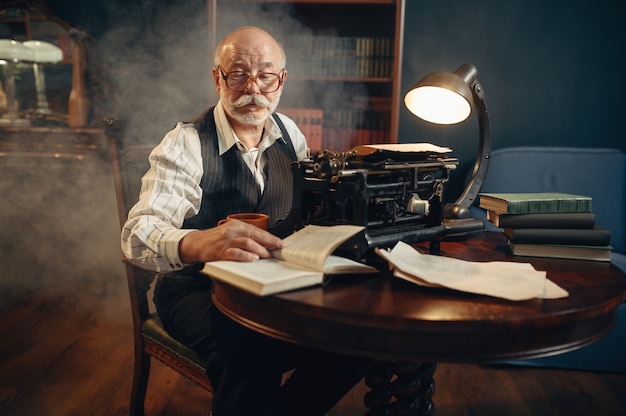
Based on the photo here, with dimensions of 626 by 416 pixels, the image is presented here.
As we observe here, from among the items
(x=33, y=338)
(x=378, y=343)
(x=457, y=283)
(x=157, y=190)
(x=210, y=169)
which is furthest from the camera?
(x=33, y=338)

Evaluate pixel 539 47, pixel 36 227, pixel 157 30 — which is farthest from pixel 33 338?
pixel 539 47

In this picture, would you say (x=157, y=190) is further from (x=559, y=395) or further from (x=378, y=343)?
(x=559, y=395)

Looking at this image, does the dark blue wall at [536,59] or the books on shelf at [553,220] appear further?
the dark blue wall at [536,59]

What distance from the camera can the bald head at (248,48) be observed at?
5.75 ft

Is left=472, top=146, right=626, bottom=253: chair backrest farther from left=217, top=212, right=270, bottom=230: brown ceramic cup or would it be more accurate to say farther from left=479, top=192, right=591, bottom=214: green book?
left=217, top=212, right=270, bottom=230: brown ceramic cup

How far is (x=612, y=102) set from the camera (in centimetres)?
293

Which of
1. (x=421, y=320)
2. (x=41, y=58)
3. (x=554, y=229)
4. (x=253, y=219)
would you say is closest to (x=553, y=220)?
(x=554, y=229)

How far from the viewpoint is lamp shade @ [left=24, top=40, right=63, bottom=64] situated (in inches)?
123

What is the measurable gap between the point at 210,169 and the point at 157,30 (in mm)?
1917

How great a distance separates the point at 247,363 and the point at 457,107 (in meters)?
1.02

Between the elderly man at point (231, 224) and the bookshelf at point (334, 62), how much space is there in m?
0.89

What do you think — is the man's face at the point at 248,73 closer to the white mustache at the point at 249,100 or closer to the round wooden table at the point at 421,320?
the white mustache at the point at 249,100

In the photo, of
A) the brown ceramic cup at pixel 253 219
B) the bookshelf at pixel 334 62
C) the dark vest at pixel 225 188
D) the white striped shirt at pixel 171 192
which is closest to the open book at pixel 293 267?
the brown ceramic cup at pixel 253 219

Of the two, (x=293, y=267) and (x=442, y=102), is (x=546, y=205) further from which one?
(x=293, y=267)
